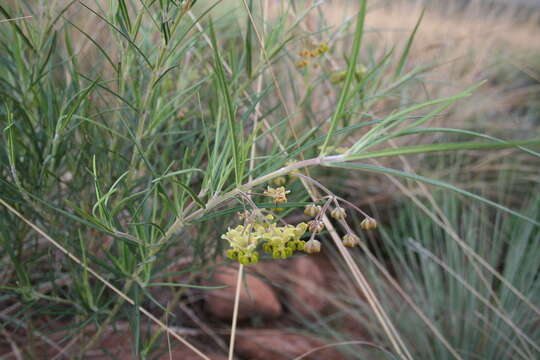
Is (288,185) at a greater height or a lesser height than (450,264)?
greater

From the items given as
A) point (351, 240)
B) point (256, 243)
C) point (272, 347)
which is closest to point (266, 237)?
point (256, 243)

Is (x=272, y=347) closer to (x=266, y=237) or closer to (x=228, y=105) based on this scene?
(x=266, y=237)

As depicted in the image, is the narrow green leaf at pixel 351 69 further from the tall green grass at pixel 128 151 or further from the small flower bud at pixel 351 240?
the small flower bud at pixel 351 240

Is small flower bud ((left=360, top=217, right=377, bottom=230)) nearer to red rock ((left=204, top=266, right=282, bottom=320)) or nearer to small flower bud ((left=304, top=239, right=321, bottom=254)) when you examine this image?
small flower bud ((left=304, top=239, right=321, bottom=254))

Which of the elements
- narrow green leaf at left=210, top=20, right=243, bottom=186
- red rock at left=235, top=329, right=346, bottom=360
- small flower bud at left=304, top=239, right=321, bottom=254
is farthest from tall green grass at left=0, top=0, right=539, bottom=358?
red rock at left=235, top=329, right=346, bottom=360

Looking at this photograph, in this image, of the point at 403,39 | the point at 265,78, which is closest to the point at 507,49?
the point at 403,39

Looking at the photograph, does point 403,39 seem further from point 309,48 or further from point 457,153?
point 309,48
